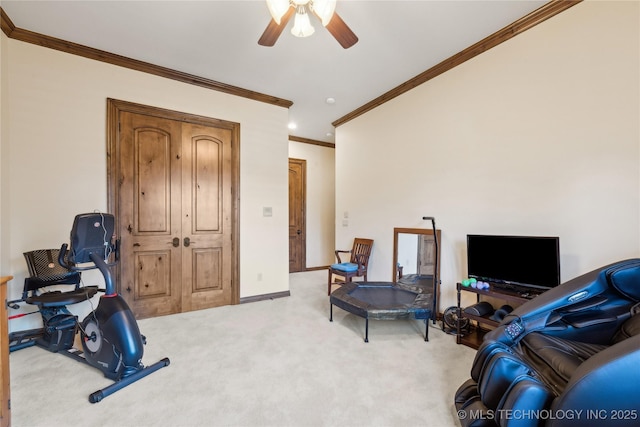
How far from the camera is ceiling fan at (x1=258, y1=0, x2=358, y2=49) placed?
1888 millimetres

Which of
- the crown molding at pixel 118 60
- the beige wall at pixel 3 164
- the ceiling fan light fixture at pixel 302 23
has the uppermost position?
the crown molding at pixel 118 60

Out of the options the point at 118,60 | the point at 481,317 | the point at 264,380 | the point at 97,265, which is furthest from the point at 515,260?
the point at 118,60

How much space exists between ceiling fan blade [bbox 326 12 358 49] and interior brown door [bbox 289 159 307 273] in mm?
4030

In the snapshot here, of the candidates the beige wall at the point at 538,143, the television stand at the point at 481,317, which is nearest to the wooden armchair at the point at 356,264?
the beige wall at the point at 538,143

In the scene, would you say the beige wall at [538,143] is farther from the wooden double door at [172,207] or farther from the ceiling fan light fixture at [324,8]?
the wooden double door at [172,207]

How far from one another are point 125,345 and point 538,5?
14.4ft

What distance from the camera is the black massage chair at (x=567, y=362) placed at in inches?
41.6

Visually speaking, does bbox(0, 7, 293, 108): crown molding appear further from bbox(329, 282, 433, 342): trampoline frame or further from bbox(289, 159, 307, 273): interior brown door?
bbox(329, 282, 433, 342): trampoline frame

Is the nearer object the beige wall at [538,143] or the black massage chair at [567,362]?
the black massage chair at [567,362]

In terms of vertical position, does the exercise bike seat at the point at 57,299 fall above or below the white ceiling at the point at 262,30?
below

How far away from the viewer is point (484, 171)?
9.37ft

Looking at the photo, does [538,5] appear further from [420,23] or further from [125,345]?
[125,345]

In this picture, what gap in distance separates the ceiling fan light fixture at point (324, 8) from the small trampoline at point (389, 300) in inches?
100

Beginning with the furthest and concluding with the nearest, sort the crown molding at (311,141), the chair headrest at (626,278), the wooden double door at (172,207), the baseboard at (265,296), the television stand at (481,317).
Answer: the crown molding at (311,141) → the baseboard at (265,296) → the wooden double door at (172,207) → the television stand at (481,317) → the chair headrest at (626,278)
